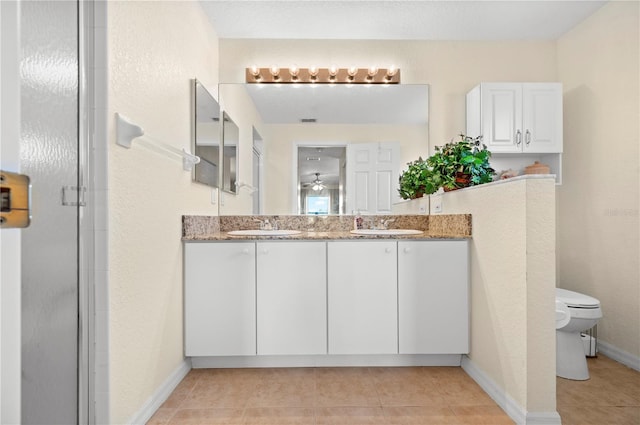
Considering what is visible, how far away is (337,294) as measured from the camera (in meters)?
2.08

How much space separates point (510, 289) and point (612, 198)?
1.41m

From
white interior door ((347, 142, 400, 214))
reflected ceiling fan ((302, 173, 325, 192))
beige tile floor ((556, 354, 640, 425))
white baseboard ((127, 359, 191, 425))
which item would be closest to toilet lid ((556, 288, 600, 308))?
beige tile floor ((556, 354, 640, 425))

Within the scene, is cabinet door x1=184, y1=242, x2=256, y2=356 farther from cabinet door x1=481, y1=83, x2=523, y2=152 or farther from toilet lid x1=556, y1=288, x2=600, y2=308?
cabinet door x1=481, y1=83, x2=523, y2=152

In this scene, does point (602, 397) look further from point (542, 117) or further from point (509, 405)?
point (542, 117)

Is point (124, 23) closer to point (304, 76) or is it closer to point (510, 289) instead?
point (304, 76)

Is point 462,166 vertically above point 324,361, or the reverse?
point 462,166

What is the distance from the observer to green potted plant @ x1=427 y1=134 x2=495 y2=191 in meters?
2.10

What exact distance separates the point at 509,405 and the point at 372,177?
1605 mm

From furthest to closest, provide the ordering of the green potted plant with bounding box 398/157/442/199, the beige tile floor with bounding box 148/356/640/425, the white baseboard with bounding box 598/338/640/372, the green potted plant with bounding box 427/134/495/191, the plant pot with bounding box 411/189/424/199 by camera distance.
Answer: the plant pot with bounding box 411/189/424/199, the green potted plant with bounding box 398/157/442/199, the white baseboard with bounding box 598/338/640/372, the green potted plant with bounding box 427/134/495/191, the beige tile floor with bounding box 148/356/640/425

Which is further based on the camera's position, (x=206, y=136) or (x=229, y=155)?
(x=229, y=155)

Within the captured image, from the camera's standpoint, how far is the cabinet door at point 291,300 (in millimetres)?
2074

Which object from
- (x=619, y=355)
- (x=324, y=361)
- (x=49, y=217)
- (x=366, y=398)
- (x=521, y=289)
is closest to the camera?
(x=49, y=217)

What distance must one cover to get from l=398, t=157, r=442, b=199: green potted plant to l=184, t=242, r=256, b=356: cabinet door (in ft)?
4.04

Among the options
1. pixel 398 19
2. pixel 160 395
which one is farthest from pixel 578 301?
pixel 160 395
